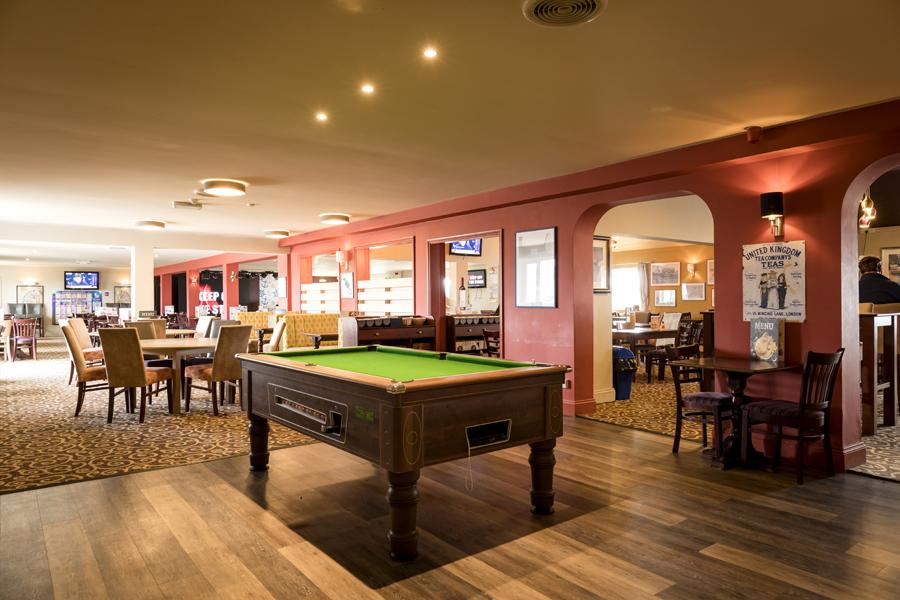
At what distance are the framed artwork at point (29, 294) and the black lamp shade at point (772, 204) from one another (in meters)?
24.3

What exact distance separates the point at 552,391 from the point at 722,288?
8.39 ft

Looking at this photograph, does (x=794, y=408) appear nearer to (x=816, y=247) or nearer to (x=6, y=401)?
(x=816, y=247)

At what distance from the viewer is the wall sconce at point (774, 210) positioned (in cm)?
450

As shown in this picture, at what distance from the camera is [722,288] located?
504 cm

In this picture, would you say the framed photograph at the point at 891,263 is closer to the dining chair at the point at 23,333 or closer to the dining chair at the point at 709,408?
the dining chair at the point at 709,408

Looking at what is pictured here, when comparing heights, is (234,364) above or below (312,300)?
below

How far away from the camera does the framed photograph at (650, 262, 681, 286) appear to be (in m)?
13.0

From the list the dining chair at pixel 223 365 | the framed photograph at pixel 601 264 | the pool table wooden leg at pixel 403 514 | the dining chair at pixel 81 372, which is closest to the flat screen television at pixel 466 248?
the framed photograph at pixel 601 264

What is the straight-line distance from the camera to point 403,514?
2.77 metres

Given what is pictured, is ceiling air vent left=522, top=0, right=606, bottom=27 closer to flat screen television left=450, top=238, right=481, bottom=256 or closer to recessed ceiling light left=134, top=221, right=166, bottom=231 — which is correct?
flat screen television left=450, top=238, right=481, bottom=256

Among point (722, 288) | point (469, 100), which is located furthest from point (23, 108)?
point (722, 288)

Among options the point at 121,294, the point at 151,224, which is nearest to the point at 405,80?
the point at 151,224

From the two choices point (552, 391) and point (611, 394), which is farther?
point (611, 394)

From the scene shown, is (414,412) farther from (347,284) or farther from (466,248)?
(466,248)
